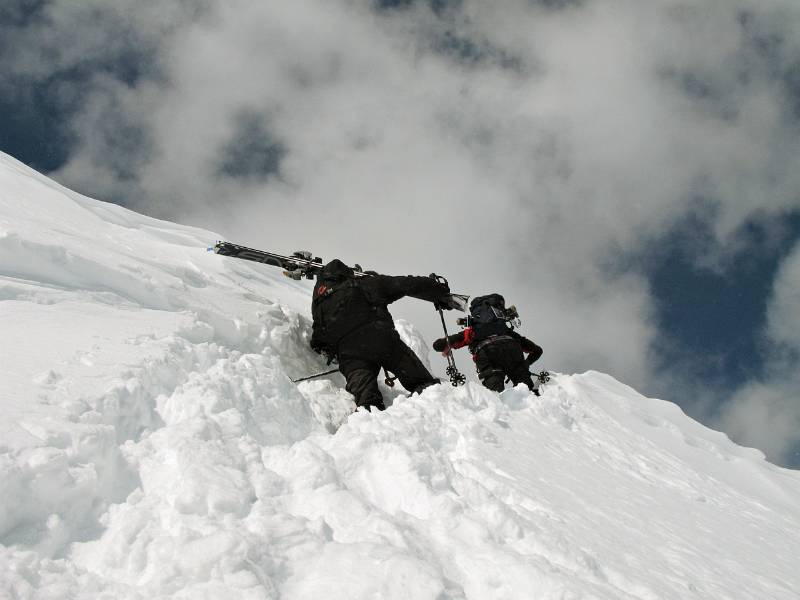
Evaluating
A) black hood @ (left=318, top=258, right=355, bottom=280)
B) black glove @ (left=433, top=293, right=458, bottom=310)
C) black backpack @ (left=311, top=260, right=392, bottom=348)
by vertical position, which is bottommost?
black backpack @ (left=311, top=260, right=392, bottom=348)

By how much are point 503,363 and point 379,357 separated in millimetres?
3042

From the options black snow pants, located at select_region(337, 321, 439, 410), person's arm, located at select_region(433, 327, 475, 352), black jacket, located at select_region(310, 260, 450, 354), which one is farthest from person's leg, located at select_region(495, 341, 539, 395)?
black snow pants, located at select_region(337, 321, 439, 410)

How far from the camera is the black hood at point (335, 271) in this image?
23.8 ft

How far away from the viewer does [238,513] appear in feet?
9.47

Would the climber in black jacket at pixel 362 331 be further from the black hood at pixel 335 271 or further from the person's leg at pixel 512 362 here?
the person's leg at pixel 512 362

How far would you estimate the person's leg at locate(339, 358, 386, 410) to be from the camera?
5.93 m

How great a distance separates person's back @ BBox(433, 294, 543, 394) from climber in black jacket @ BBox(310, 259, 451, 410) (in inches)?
70.4

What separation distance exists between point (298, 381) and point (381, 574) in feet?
13.7

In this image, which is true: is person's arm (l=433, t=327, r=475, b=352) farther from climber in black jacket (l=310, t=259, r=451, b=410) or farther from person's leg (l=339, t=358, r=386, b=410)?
person's leg (l=339, t=358, r=386, b=410)

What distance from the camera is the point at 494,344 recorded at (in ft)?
29.4

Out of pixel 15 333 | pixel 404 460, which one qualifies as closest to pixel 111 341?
pixel 15 333

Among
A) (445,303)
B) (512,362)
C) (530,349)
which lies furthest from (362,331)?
(530,349)

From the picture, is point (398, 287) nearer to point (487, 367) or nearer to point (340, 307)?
point (340, 307)

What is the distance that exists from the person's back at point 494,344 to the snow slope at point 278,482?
2114 millimetres
